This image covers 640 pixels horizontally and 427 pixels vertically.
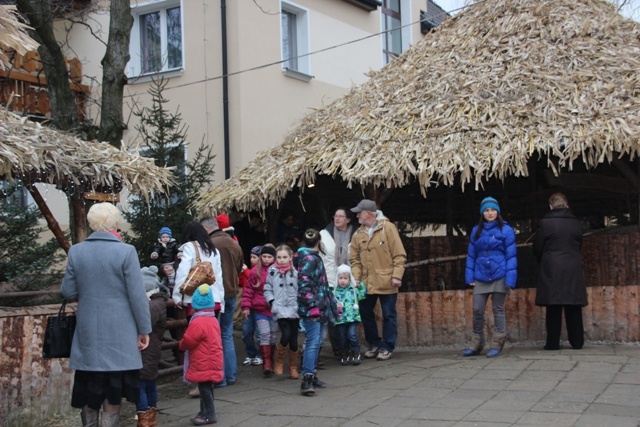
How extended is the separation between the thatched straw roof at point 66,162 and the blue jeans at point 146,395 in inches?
83.1

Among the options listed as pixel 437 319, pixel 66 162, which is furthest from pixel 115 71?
pixel 437 319

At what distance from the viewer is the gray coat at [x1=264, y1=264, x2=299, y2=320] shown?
826cm

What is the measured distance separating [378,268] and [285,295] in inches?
51.2

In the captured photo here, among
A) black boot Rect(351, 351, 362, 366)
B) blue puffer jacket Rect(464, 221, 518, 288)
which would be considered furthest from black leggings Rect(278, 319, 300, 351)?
blue puffer jacket Rect(464, 221, 518, 288)

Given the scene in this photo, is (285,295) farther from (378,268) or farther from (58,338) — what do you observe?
(58,338)

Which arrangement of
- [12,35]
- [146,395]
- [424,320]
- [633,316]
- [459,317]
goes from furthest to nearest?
[424,320], [459,317], [633,316], [12,35], [146,395]

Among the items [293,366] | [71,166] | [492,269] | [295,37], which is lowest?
[293,366]

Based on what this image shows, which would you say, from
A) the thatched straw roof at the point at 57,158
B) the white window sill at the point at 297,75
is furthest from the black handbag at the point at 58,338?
the white window sill at the point at 297,75

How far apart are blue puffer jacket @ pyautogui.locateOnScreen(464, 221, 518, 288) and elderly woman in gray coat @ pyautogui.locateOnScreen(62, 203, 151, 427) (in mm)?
4348

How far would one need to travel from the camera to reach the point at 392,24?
2256 cm

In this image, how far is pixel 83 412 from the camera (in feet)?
18.8

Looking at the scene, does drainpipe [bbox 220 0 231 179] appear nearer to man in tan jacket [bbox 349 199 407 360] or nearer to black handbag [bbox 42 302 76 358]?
man in tan jacket [bbox 349 199 407 360]

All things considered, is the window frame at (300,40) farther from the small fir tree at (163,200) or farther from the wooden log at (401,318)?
the wooden log at (401,318)

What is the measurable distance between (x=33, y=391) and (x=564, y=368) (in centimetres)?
489
